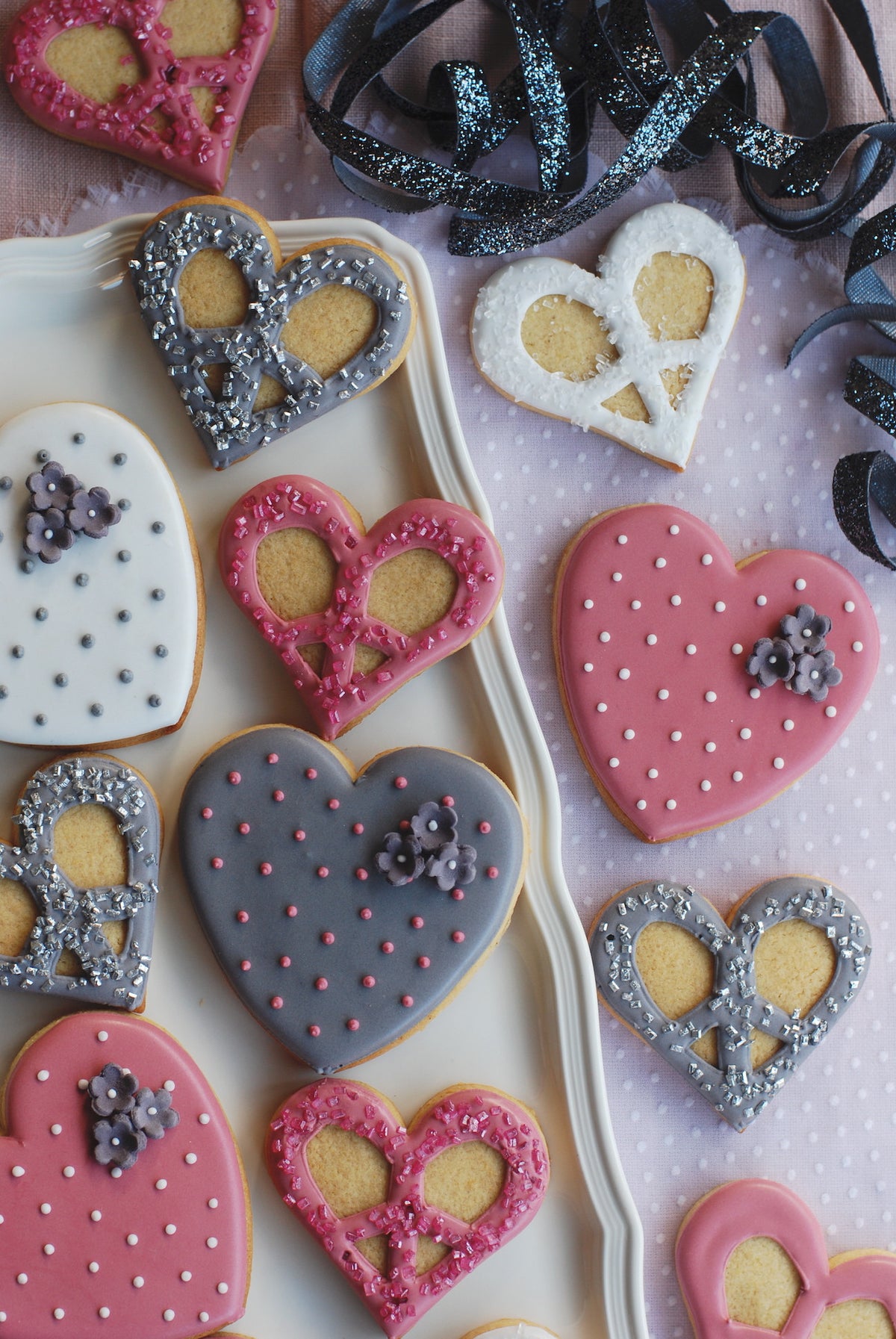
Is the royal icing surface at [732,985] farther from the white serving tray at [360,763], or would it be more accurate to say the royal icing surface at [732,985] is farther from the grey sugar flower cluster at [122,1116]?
the grey sugar flower cluster at [122,1116]

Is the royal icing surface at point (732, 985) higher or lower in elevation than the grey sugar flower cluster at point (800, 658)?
lower

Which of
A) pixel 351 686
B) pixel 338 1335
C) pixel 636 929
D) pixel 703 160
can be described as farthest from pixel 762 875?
pixel 703 160

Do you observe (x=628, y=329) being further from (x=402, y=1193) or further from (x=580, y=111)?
(x=402, y=1193)

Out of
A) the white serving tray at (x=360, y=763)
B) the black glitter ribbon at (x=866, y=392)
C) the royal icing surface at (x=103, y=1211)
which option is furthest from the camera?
the black glitter ribbon at (x=866, y=392)

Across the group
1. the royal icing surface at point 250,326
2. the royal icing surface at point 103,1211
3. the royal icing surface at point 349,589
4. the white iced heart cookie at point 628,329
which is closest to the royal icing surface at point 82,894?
the royal icing surface at point 103,1211

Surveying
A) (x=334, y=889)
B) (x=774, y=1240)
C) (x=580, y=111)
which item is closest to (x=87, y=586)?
(x=334, y=889)

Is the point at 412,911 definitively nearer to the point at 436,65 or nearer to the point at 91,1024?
the point at 91,1024
